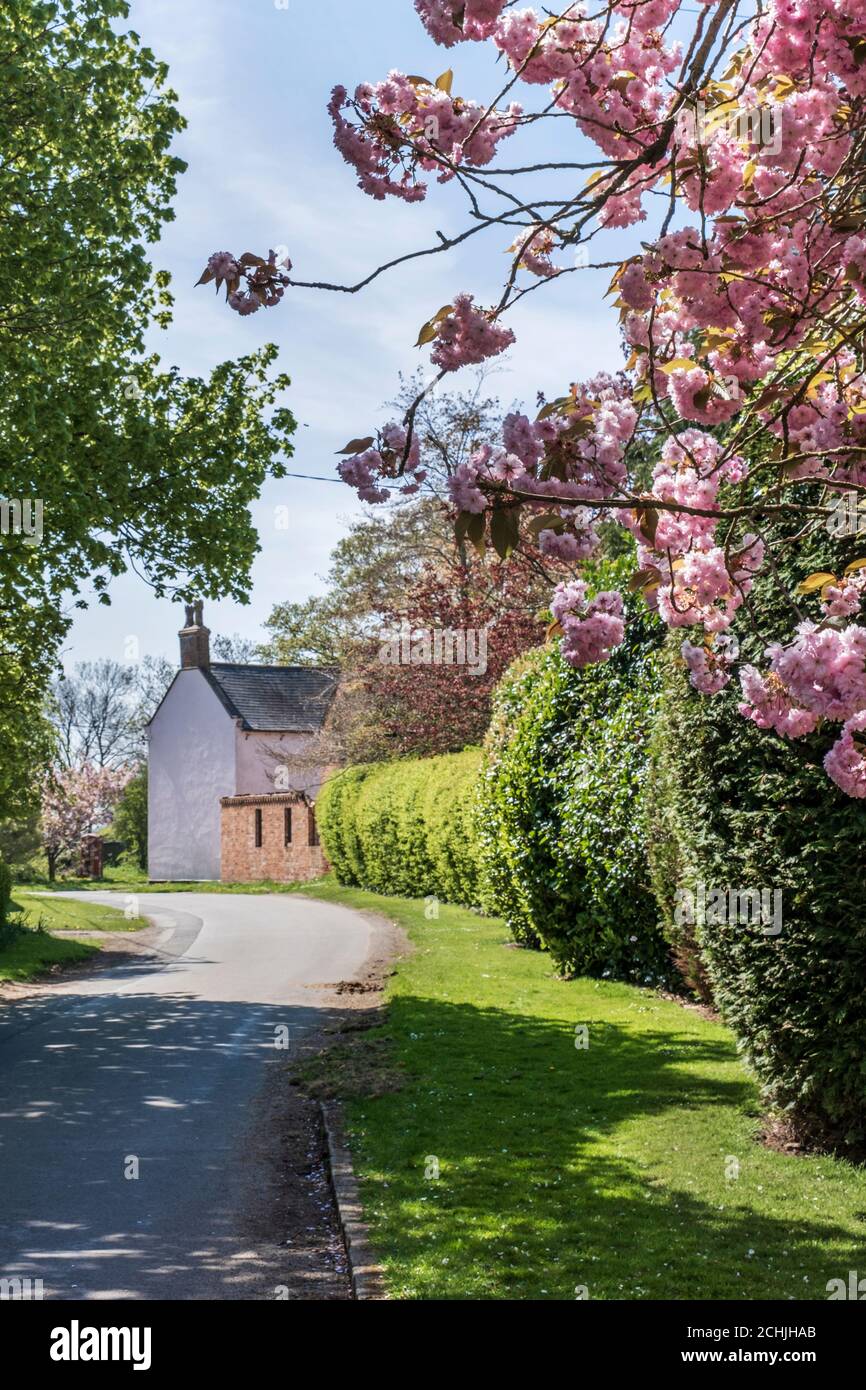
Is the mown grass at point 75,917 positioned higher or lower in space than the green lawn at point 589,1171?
lower

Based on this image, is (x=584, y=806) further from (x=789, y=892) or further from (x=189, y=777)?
Answer: (x=189, y=777)

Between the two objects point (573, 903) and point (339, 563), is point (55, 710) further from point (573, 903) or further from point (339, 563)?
point (339, 563)

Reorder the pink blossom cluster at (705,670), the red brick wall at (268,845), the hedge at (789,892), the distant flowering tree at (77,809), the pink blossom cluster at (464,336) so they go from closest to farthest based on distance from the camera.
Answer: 1. the pink blossom cluster at (464,336)
2. the pink blossom cluster at (705,670)
3. the hedge at (789,892)
4. the red brick wall at (268,845)
5. the distant flowering tree at (77,809)

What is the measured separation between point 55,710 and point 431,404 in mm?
12606

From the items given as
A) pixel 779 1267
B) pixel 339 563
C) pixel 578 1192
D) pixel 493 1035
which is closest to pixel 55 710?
pixel 493 1035

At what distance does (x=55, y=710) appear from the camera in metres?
20.3

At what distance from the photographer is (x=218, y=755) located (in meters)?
48.6

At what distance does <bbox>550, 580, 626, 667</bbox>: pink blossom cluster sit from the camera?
4934mm

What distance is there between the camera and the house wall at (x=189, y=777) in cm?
4788

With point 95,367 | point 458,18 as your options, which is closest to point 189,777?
point 95,367

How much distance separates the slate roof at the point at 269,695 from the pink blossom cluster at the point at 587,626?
140ft

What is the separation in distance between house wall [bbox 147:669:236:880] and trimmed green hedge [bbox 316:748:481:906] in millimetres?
12687

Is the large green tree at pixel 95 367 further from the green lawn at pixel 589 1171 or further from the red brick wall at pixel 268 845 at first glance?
the red brick wall at pixel 268 845

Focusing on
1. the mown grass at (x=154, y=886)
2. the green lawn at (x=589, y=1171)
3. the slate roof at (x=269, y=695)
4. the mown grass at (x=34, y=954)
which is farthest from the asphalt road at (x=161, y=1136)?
the slate roof at (x=269, y=695)
